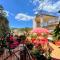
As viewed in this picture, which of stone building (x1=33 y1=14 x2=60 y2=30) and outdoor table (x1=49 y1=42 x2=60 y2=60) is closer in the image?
outdoor table (x1=49 y1=42 x2=60 y2=60)

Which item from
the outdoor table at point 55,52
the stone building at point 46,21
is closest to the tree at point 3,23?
the stone building at point 46,21

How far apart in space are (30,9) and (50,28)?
318mm

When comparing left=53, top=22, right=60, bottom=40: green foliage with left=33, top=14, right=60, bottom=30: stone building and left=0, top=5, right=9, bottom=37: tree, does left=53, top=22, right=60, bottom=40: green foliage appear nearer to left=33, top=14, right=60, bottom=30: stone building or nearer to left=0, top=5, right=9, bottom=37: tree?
left=33, top=14, right=60, bottom=30: stone building

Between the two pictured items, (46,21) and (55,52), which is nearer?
(55,52)

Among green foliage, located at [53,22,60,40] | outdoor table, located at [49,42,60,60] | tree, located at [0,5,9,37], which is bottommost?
outdoor table, located at [49,42,60,60]

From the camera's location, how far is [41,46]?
170 cm

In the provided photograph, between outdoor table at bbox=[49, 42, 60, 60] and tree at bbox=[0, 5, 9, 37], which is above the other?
tree at bbox=[0, 5, 9, 37]

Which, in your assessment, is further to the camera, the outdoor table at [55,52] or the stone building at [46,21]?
the stone building at [46,21]

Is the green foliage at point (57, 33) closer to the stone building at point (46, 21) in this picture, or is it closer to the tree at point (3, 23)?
the stone building at point (46, 21)

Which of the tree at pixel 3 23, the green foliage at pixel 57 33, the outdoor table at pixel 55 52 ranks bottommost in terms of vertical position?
the outdoor table at pixel 55 52

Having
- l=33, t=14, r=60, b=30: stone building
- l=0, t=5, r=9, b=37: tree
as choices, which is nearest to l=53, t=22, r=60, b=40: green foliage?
l=33, t=14, r=60, b=30: stone building

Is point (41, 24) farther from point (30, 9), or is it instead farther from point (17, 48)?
point (17, 48)

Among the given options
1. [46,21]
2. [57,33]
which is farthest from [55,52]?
[46,21]

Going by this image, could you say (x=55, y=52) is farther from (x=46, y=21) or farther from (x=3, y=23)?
(x=3, y=23)
